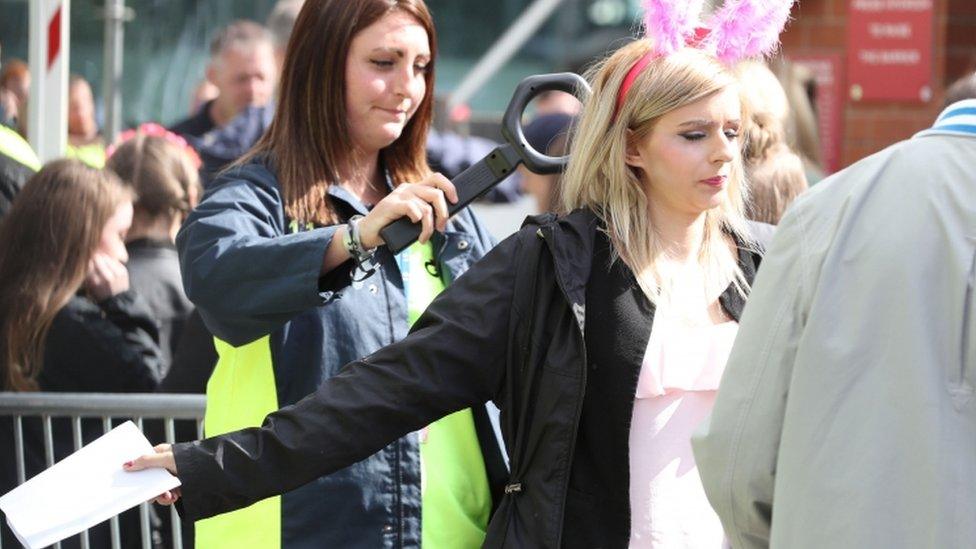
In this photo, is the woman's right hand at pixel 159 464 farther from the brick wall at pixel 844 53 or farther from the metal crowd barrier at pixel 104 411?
the brick wall at pixel 844 53

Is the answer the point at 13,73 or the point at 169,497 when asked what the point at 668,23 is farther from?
the point at 13,73

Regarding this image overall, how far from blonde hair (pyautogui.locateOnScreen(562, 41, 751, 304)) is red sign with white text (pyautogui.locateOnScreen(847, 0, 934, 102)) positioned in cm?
481

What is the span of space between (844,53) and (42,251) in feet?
14.9

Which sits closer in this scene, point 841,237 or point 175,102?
point 841,237

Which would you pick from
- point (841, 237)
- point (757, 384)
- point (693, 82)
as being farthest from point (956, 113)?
point (693, 82)

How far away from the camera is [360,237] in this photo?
293cm

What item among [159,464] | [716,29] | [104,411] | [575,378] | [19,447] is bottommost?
[19,447]

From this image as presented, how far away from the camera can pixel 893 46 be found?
297 inches

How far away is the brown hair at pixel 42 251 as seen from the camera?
4289 millimetres

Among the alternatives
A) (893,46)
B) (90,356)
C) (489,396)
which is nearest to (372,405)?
(489,396)

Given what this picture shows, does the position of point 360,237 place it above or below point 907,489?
above

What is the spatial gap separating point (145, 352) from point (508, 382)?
1.91 meters

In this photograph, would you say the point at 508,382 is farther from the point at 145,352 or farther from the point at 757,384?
the point at 145,352

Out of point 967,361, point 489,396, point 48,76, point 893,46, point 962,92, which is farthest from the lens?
point 893,46
